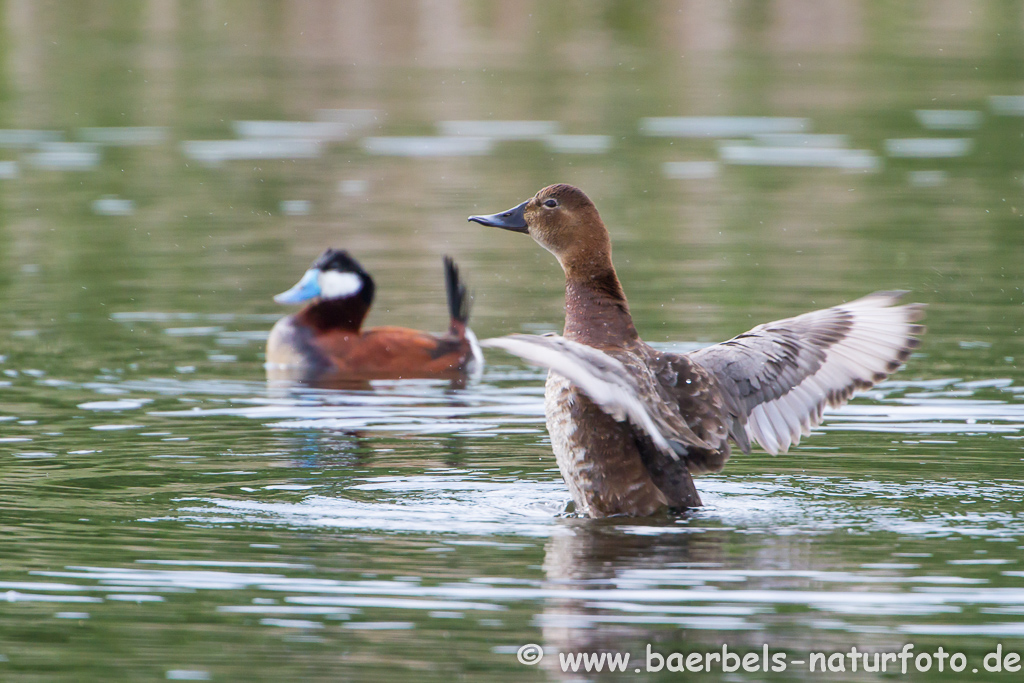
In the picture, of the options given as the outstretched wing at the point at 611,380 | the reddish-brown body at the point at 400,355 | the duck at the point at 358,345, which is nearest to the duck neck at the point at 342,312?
the duck at the point at 358,345

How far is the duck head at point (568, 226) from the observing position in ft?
24.2

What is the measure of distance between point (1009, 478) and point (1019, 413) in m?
1.59

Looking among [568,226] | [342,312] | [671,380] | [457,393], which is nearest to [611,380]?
[671,380]

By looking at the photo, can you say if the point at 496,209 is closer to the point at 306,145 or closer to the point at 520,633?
the point at 306,145

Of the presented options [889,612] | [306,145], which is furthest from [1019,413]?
[306,145]

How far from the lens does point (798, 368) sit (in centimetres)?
761

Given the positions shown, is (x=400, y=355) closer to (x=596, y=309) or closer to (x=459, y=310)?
(x=459, y=310)

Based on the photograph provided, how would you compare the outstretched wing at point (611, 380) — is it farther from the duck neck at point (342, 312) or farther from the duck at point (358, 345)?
the duck neck at point (342, 312)

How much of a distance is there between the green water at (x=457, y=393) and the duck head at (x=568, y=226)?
1102mm

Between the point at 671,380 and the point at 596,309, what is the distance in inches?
17.8

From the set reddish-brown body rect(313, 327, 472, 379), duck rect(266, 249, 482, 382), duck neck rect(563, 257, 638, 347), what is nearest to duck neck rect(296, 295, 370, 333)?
duck rect(266, 249, 482, 382)

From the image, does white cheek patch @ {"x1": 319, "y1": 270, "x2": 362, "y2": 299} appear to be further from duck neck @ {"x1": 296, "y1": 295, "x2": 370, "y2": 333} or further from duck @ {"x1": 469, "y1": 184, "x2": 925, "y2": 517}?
duck @ {"x1": 469, "y1": 184, "x2": 925, "y2": 517}

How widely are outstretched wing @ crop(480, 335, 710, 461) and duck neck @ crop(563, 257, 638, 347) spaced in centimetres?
26

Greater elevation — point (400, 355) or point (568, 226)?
point (568, 226)
